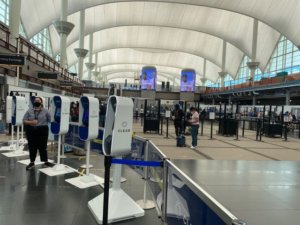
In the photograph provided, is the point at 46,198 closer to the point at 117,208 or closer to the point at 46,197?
the point at 46,197

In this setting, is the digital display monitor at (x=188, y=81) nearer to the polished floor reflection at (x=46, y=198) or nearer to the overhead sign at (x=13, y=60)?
the overhead sign at (x=13, y=60)

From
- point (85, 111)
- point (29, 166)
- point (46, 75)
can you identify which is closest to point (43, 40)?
point (46, 75)

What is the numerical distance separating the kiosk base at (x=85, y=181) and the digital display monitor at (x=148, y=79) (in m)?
13.8

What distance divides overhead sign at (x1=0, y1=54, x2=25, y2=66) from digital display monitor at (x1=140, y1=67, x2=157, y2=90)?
974 cm

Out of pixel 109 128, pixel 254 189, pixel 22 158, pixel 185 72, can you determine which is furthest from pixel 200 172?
pixel 185 72

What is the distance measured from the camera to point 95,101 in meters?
5.88

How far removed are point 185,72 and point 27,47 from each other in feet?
40.4

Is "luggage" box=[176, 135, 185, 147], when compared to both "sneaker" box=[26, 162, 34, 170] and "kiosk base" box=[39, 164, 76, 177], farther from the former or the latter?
"sneaker" box=[26, 162, 34, 170]

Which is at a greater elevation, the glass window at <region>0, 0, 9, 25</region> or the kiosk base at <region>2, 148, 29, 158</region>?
the glass window at <region>0, 0, 9, 25</region>

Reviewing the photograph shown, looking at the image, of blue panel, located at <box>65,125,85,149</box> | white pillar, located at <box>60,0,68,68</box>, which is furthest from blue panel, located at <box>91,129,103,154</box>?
white pillar, located at <box>60,0,68,68</box>

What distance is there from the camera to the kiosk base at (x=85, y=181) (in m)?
5.89

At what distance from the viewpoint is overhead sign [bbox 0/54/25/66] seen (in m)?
10.9

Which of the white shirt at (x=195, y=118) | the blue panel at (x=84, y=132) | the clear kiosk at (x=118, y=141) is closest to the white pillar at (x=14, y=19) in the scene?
the white shirt at (x=195, y=118)

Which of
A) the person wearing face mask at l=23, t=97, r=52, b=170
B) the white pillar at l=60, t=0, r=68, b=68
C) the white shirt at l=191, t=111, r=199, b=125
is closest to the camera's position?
the person wearing face mask at l=23, t=97, r=52, b=170
